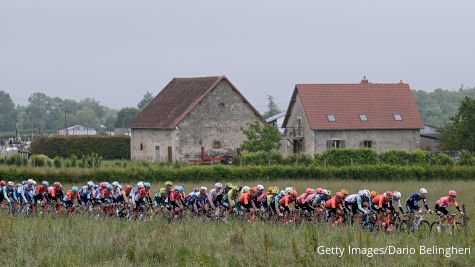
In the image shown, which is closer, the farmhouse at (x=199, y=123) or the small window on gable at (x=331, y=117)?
the farmhouse at (x=199, y=123)

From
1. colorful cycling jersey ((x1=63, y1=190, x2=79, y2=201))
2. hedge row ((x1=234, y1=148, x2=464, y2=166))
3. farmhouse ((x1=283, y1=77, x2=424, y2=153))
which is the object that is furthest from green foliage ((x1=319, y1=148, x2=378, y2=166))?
colorful cycling jersey ((x1=63, y1=190, x2=79, y2=201))

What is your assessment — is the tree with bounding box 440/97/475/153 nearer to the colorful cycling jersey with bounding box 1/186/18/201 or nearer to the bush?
the bush

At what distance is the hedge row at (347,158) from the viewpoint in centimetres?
6469

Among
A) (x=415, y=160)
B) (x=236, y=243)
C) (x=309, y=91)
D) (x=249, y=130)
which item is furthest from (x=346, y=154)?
(x=236, y=243)

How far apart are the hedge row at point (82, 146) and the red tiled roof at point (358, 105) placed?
16.4 metres

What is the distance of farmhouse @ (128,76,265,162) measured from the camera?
83.3 metres

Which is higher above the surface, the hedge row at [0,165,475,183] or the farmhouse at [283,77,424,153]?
the farmhouse at [283,77,424,153]

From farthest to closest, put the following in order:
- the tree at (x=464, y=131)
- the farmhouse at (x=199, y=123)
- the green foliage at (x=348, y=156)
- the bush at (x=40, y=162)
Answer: the farmhouse at (x=199, y=123) < the tree at (x=464, y=131) < the green foliage at (x=348, y=156) < the bush at (x=40, y=162)

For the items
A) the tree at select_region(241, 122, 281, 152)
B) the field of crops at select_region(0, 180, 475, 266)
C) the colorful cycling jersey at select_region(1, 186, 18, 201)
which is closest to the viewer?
the field of crops at select_region(0, 180, 475, 266)

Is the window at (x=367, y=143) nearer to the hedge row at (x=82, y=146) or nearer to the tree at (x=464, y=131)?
the tree at (x=464, y=131)

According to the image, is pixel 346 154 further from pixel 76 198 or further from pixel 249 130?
pixel 76 198

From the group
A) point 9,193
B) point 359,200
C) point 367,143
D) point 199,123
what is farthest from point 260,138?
point 359,200

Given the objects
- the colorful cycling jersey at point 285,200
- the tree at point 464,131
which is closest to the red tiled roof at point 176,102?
the tree at point 464,131

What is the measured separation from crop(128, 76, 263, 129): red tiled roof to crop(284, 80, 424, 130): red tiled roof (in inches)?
211
